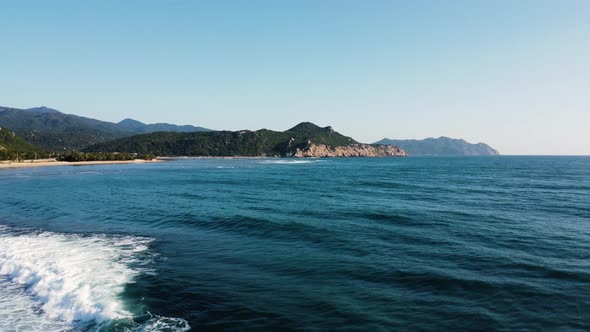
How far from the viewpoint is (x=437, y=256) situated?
21.4 meters

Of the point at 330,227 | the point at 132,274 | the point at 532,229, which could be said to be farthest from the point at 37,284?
the point at 532,229

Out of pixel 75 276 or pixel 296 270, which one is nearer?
pixel 75 276

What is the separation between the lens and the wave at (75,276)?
1347cm

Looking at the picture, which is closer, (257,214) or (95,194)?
(257,214)

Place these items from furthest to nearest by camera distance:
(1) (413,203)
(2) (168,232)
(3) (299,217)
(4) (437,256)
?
(1) (413,203), (3) (299,217), (2) (168,232), (4) (437,256)

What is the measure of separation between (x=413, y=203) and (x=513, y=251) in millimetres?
20589

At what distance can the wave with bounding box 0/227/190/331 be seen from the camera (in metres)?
13.5

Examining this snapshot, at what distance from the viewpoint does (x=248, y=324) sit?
13047 millimetres

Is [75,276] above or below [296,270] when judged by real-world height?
below

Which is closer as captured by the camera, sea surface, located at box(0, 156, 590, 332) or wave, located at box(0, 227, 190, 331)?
wave, located at box(0, 227, 190, 331)

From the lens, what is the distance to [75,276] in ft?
58.7

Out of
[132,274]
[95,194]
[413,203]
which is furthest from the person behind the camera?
[95,194]

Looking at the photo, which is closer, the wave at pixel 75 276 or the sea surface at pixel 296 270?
the wave at pixel 75 276

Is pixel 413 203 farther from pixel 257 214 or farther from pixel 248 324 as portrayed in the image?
pixel 248 324
